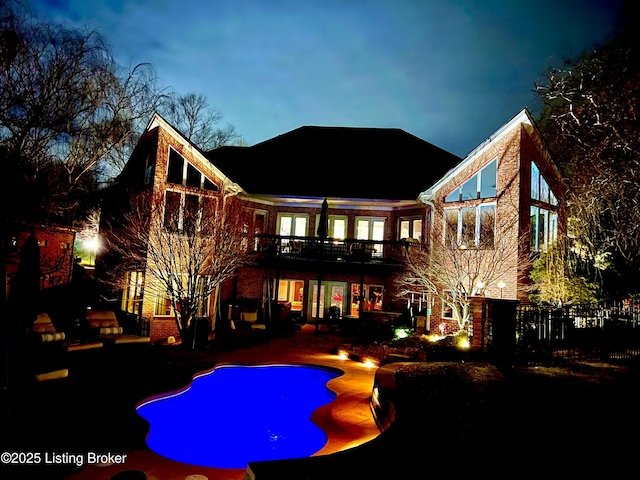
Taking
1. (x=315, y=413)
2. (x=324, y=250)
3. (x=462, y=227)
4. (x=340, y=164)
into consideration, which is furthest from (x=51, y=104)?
(x=462, y=227)

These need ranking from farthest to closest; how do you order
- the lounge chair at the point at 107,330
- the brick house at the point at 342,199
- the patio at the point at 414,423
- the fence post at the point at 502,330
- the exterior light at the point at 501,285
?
the brick house at the point at 342,199
the exterior light at the point at 501,285
the lounge chair at the point at 107,330
the fence post at the point at 502,330
the patio at the point at 414,423

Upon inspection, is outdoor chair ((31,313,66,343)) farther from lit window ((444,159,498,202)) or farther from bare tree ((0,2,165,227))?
lit window ((444,159,498,202))

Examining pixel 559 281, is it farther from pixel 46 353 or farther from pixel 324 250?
pixel 46 353

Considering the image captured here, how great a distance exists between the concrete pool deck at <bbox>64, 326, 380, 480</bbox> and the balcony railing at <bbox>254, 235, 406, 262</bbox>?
13.3 ft

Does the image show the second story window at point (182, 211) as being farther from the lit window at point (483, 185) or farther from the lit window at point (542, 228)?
the lit window at point (542, 228)

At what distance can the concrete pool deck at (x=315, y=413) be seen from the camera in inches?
194

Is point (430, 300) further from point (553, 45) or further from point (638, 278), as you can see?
point (553, 45)

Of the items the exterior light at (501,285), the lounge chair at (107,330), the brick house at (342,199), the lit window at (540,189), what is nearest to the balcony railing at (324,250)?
the brick house at (342,199)

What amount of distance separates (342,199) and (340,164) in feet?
10.9

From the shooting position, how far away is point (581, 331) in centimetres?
1155

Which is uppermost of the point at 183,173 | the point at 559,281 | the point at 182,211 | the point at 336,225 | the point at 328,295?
the point at 183,173

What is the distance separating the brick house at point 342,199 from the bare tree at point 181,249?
0.89 meters

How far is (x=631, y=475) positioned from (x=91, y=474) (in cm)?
594

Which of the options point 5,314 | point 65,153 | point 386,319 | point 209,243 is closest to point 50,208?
point 65,153
